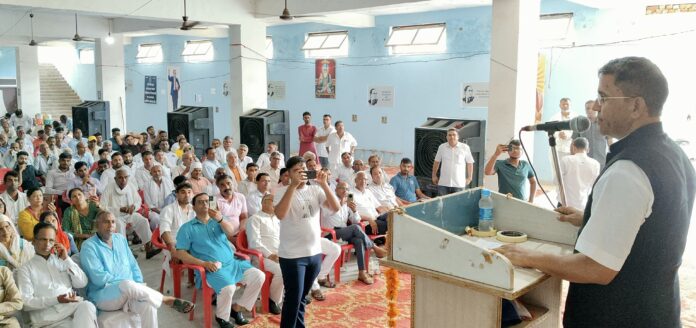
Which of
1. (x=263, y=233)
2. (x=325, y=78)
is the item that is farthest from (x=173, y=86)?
(x=263, y=233)

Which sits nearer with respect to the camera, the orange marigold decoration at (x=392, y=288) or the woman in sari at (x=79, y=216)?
the orange marigold decoration at (x=392, y=288)

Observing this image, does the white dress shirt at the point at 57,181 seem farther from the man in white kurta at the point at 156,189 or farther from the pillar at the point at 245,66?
the pillar at the point at 245,66

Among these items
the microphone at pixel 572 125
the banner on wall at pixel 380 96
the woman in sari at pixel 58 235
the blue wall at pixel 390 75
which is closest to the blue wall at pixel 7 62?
the blue wall at pixel 390 75

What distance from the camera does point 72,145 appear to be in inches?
428

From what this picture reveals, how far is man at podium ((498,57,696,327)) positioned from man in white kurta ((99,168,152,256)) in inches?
233

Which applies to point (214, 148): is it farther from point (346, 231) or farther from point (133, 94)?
point (133, 94)

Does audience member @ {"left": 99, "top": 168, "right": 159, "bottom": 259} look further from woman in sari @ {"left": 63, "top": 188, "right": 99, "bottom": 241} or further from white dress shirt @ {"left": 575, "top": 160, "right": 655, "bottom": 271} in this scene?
white dress shirt @ {"left": 575, "top": 160, "right": 655, "bottom": 271}

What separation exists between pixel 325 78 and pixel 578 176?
937 cm

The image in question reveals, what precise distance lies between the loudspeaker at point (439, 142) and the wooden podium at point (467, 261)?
189 inches

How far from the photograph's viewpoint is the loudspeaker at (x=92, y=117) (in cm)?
1289

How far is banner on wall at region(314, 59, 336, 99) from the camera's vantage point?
1463 cm

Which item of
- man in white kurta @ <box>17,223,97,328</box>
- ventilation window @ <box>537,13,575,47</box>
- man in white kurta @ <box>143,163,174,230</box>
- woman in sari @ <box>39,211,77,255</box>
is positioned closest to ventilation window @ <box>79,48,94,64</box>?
man in white kurta @ <box>143,163,174,230</box>

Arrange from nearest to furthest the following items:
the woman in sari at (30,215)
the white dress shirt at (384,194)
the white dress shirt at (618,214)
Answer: the white dress shirt at (618,214) → the woman in sari at (30,215) → the white dress shirt at (384,194)

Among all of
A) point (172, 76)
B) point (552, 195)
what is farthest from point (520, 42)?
point (172, 76)
